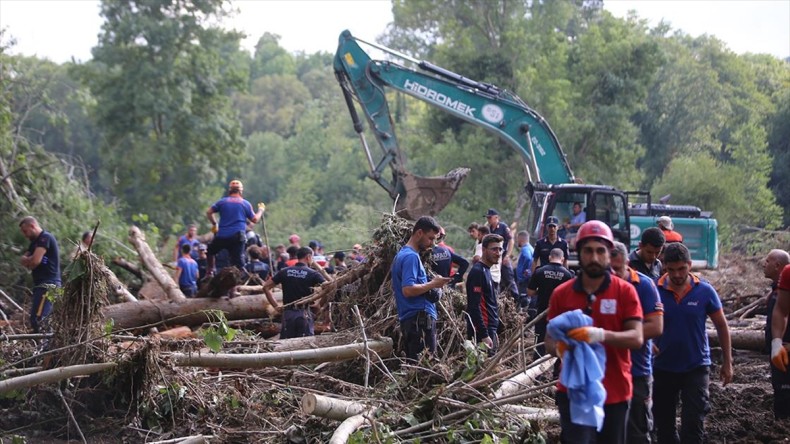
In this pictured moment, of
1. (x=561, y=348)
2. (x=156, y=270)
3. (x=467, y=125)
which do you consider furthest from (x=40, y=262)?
(x=467, y=125)

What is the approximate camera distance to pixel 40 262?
34.2 ft

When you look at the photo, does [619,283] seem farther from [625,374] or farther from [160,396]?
[160,396]

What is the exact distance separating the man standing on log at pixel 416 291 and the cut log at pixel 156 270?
202 inches

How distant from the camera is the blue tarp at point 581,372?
15.6ft

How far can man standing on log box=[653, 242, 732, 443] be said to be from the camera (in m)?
6.56

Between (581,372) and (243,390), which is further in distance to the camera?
(243,390)

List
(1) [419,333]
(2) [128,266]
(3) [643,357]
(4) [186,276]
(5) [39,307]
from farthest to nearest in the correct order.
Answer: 1. (2) [128,266]
2. (4) [186,276]
3. (5) [39,307]
4. (1) [419,333]
5. (3) [643,357]

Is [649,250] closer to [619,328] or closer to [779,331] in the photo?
[779,331]

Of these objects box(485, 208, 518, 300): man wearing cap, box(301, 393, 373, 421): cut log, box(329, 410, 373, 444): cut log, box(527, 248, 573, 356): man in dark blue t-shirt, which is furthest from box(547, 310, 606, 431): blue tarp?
box(485, 208, 518, 300): man wearing cap

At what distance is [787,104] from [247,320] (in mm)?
35472

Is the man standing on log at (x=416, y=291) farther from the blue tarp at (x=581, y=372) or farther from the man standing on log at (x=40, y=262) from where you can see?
the man standing on log at (x=40, y=262)

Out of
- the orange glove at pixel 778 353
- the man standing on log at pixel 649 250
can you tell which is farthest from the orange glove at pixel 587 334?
the orange glove at pixel 778 353

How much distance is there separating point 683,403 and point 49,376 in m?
4.89

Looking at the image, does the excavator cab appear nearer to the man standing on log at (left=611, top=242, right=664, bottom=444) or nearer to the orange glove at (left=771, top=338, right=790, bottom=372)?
the orange glove at (left=771, top=338, right=790, bottom=372)
